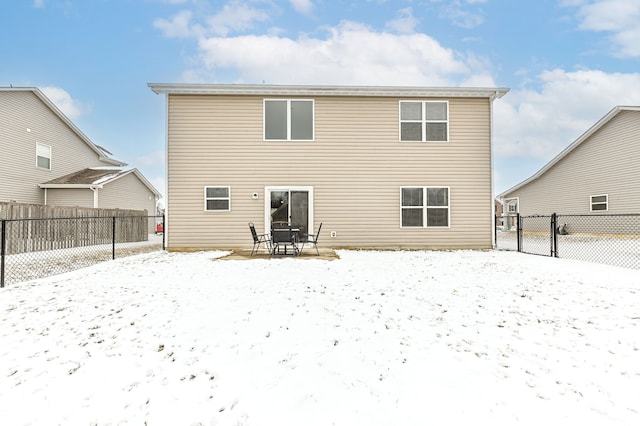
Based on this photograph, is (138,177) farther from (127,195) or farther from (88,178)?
(88,178)

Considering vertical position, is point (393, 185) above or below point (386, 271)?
above

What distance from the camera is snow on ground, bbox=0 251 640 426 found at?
2549mm

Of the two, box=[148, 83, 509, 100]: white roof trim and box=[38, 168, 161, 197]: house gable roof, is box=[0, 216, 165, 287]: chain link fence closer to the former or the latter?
box=[38, 168, 161, 197]: house gable roof

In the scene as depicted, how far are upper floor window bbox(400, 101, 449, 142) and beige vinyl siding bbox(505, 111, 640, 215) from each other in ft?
36.8

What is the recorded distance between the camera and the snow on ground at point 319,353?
100 inches

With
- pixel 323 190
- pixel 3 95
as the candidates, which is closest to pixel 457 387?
pixel 323 190

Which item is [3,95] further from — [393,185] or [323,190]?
[393,185]

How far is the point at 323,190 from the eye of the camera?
11477 mm

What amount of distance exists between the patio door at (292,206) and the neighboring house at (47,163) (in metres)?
10.8

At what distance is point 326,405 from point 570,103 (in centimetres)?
4274

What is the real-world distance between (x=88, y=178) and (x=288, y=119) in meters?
12.8

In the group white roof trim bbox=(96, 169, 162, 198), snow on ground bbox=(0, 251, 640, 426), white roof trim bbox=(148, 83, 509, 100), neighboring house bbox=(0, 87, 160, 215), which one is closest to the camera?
snow on ground bbox=(0, 251, 640, 426)

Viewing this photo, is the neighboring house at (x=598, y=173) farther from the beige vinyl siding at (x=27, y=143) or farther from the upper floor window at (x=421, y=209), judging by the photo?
the beige vinyl siding at (x=27, y=143)

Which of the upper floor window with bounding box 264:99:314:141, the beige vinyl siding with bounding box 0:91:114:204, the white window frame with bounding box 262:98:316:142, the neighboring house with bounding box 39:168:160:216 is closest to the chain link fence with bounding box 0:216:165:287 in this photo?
the neighboring house with bounding box 39:168:160:216
